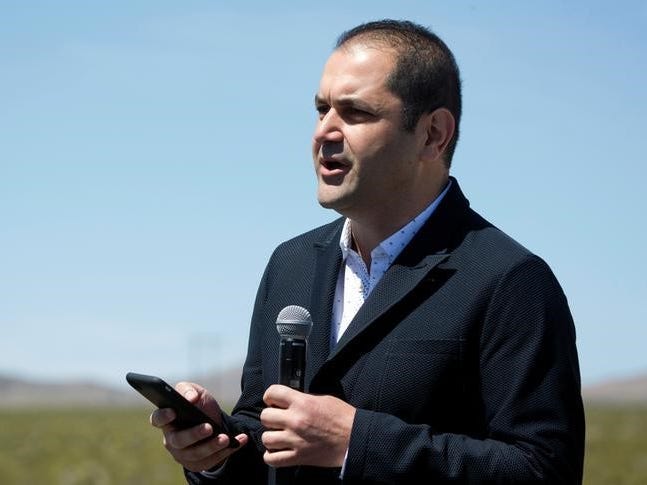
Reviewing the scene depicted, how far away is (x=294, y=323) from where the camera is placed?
136 inches

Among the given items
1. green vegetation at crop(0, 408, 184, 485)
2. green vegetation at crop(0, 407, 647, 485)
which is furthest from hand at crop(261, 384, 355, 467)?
green vegetation at crop(0, 408, 184, 485)

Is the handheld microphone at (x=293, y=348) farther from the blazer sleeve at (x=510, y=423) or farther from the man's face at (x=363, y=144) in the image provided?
the man's face at (x=363, y=144)

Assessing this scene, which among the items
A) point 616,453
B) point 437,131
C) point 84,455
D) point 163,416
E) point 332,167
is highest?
point 437,131

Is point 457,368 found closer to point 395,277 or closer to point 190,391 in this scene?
point 395,277

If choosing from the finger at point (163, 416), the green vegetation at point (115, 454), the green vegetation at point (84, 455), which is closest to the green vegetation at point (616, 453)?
the green vegetation at point (115, 454)

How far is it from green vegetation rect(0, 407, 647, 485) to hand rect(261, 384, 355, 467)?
34356 mm

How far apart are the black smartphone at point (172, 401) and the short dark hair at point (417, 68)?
918 mm

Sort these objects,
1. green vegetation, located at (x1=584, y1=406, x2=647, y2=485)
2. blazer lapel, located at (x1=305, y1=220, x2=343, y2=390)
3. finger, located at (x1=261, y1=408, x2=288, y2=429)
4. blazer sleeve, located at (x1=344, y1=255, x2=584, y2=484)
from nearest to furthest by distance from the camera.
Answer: finger, located at (x1=261, y1=408, x2=288, y2=429)
blazer sleeve, located at (x1=344, y1=255, x2=584, y2=484)
blazer lapel, located at (x1=305, y1=220, x2=343, y2=390)
green vegetation, located at (x1=584, y1=406, x2=647, y2=485)

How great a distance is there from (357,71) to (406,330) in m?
0.69

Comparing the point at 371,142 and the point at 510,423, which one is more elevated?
the point at 371,142

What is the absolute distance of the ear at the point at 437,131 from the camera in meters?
3.59

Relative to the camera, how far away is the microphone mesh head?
136 inches

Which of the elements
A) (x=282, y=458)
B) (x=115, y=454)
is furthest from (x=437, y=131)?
(x=115, y=454)

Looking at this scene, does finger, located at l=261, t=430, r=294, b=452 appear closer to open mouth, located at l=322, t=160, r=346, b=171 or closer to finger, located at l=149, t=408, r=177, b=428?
finger, located at l=149, t=408, r=177, b=428
